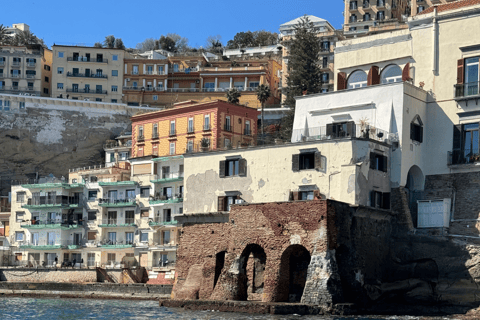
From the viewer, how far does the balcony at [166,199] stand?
71.9m

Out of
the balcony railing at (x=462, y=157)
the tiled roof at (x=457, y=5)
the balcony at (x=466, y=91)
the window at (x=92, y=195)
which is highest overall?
the tiled roof at (x=457, y=5)

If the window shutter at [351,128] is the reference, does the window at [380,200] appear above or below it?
below

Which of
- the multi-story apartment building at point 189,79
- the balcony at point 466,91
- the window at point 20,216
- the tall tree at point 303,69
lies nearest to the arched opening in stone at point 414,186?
the balcony at point 466,91

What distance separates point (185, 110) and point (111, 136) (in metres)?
28.4

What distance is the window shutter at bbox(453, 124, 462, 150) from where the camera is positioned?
176 ft

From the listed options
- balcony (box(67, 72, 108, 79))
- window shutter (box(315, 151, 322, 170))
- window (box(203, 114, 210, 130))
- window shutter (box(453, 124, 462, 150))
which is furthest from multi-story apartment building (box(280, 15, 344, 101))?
window shutter (box(315, 151, 322, 170))

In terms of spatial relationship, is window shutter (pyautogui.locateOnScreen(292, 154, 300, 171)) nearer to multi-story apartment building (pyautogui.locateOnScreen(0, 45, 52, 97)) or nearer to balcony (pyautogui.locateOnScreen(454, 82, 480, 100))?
balcony (pyautogui.locateOnScreen(454, 82, 480, 100))

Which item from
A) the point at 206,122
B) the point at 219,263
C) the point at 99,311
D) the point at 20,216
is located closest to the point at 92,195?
the point at 20,216

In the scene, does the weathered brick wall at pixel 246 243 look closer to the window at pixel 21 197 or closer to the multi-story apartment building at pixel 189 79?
the window at pixel 21 197

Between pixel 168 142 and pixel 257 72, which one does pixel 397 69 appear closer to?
pixel 168 142

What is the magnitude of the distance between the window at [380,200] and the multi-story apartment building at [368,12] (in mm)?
69046

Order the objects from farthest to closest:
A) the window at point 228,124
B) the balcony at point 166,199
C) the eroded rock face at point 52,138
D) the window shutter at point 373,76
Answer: the eroded rock face at point 52,138 → the window at point 228,124 → the balcony at point 166,199 → the window shutter at point 373,76

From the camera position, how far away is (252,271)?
49.3 m

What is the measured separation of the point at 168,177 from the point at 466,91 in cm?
3076
